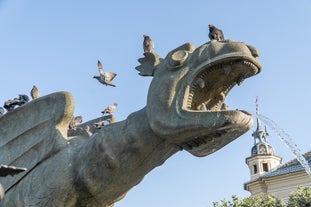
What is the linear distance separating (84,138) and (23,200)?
912 mm

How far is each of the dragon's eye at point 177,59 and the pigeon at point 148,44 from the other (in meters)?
0.46

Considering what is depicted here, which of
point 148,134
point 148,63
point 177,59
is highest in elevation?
point 148,63

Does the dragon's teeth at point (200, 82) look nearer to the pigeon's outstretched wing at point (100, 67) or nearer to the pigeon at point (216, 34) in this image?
the pigeon at point (216, 34)

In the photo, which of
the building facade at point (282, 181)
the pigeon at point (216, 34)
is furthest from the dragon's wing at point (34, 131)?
the building facade at point (282, 181)

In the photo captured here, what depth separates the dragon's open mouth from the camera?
17.1 ft

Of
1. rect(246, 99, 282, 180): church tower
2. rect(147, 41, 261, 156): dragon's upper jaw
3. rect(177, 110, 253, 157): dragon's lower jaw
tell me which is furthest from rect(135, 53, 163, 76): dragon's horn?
rect(246, 99, 282, 180): church tower

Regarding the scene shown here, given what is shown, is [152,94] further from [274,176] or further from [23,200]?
[274,176]

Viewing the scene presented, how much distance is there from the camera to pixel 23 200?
18.5ft

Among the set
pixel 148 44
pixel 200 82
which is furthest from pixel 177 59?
pixel 148 44

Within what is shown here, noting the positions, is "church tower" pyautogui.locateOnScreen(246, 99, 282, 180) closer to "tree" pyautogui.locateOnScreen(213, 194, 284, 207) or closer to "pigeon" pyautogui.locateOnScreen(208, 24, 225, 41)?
"tree" pyautogui.locateOnScreen(213, 194, 284, 207)

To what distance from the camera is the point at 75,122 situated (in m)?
6.56

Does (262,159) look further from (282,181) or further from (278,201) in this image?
(278,201)

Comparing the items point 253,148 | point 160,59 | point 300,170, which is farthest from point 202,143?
point 253,148

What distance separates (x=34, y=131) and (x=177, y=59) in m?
1.83
